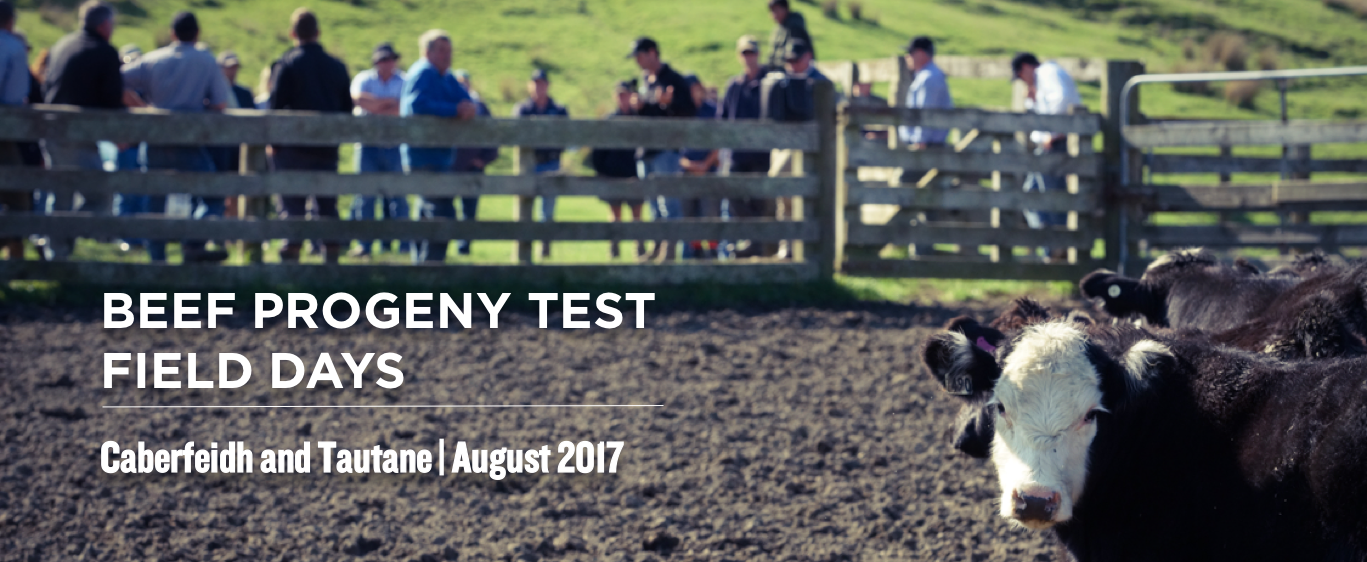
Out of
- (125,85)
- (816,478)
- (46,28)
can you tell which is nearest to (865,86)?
(125,85)

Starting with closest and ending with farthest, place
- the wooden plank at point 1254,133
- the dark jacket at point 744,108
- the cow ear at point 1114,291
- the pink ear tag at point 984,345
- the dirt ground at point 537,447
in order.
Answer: the pink ear tag at point 984,345, the dirt ground at point 537,447, the cow ear at point 1114,291, the wooden plank at point 1254,133, the dark jacket at point 744,108

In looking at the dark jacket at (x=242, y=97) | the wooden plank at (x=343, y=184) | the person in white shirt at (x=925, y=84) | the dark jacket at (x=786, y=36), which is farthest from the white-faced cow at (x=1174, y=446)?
the dark jacket at (x=242, y=97)

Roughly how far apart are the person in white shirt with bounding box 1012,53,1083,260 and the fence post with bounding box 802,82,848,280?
208 centimetres

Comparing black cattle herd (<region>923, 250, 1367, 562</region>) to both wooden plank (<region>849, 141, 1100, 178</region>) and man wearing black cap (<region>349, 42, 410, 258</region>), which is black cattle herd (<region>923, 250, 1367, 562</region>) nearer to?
wooden plank (<region>849, 141, 1100, 178</region>)

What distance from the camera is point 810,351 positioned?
871cm

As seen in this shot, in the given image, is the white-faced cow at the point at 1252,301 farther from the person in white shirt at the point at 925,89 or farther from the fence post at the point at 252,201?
the fence post at the point at 252,201

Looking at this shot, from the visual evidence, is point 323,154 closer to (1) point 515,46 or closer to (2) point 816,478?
(2) point 816,478

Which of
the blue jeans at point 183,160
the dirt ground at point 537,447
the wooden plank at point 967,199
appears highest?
the blue jeans at point 183,160

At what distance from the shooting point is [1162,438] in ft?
12.9

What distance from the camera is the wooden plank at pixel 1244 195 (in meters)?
11.3

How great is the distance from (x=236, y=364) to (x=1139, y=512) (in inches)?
233

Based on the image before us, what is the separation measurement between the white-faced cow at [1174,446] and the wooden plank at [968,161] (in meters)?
7.02

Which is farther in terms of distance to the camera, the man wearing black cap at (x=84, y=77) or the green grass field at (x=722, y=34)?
the green grass field at (x=722, y=34)

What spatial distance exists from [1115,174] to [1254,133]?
46.3 inches
